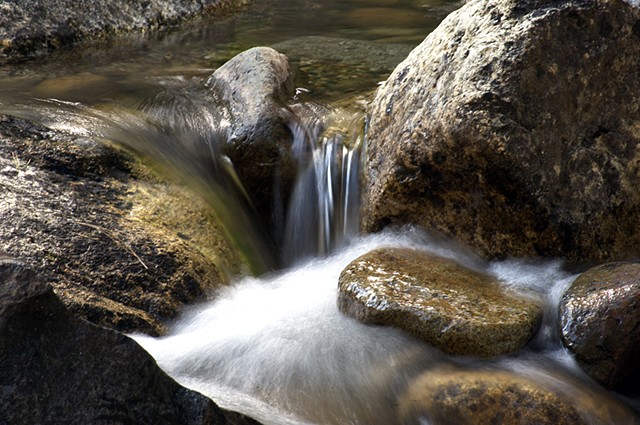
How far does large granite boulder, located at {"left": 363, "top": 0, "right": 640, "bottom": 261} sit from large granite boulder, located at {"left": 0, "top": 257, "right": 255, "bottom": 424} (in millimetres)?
2388

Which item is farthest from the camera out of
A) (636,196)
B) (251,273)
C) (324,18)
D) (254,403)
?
(324,18)

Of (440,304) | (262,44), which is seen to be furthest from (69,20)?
(440,304)

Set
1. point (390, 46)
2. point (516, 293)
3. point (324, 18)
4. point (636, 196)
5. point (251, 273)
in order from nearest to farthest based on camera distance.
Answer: point (516, 293) < point (636, 196) < point (251, 273) < point (390, 46) < point (324, 18)

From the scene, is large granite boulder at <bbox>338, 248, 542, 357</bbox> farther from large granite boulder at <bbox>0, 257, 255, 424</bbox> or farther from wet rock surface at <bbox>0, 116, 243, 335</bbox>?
large granite boulder at <bbox>0, 257, 255, 424</bbox>

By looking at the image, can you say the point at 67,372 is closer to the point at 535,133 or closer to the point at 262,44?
the point at 535,133

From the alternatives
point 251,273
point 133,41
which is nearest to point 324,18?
point 133,41

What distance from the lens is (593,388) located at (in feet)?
11.7

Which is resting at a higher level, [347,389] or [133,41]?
[133,41]

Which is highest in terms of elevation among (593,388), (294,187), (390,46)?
(390,46)

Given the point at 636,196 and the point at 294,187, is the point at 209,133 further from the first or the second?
the point at 636,196

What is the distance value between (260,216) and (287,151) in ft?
1.69

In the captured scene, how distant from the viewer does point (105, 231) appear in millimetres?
4230

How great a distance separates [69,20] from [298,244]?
16.1ft

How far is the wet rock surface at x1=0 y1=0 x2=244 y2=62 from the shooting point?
312 inches
